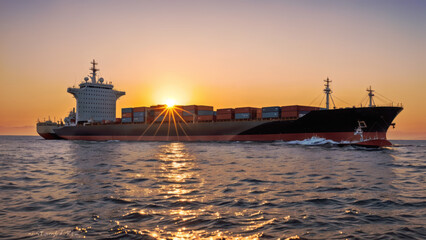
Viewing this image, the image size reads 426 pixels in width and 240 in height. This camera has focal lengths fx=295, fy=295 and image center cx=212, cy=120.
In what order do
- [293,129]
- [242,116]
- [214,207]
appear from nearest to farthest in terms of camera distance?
1. [214,207]
2. [293,129]
3. [242,116]

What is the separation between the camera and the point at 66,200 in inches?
369

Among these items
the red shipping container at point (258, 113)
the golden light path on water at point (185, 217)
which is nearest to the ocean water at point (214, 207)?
the golden light path on water at point (185, 217)

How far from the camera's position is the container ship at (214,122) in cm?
4006

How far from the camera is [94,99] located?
79.4 metres

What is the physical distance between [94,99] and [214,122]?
1667 inches

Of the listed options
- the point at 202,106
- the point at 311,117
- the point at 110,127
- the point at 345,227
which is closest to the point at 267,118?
the point at 311,117

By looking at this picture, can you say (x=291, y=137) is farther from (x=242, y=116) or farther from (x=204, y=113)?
(x=204, y=113)

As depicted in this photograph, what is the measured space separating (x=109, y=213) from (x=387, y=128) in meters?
42.9

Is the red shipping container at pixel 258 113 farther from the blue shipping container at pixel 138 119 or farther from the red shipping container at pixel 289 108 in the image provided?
the blue shipping container at pixel 138 119

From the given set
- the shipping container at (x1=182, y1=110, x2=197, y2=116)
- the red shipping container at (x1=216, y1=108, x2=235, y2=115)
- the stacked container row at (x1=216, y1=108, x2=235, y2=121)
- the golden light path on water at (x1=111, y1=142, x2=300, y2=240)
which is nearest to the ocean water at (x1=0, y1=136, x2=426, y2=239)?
the golden light path on water at (x1=111, y1=142, x2=300, y2=240)

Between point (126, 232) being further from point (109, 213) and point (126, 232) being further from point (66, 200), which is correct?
point (66, 200)

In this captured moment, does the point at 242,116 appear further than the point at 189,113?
No

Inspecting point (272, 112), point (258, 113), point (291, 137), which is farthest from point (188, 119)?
point (291, 137)

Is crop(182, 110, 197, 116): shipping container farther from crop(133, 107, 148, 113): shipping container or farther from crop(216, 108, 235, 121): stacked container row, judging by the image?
crop(133, 107, 148, 113): shipping container
